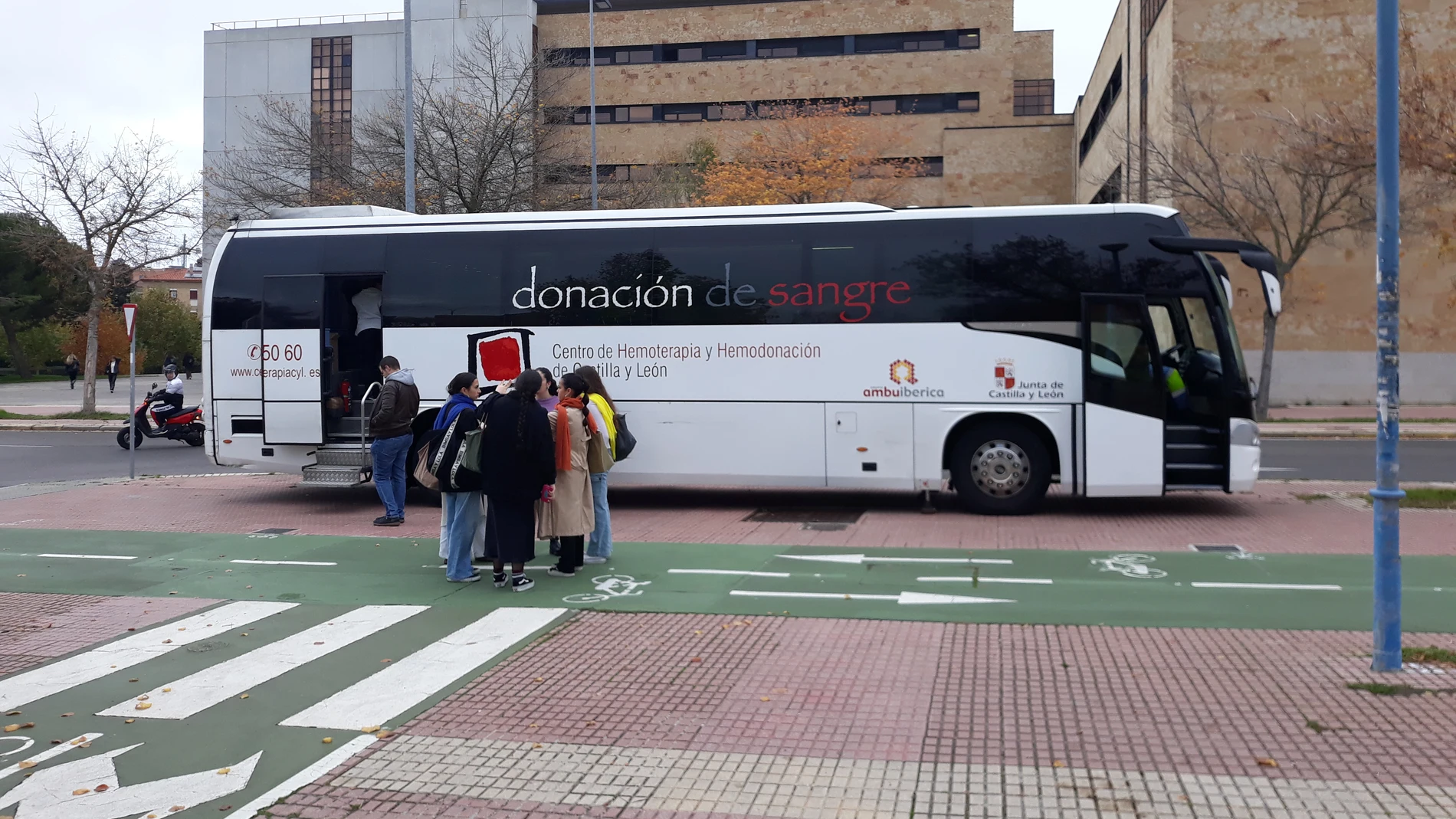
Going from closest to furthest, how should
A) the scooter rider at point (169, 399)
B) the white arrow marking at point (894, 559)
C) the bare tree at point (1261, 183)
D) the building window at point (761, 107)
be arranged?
1. the white arrow marking at point (894, 559)
2. the scooter rider at point (169, 399)
3. the bare tree at point (1261, 183)
4. the building window at point (761, 107)

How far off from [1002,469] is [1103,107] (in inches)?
1383

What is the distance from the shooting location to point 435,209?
30297 millimetres

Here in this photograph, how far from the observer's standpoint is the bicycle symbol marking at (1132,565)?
948cm

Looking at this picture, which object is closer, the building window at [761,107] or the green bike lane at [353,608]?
the green bike lane at [353,608]

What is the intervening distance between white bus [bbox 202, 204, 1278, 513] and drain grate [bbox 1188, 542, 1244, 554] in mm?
1663

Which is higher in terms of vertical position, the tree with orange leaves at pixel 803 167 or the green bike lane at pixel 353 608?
the tree with orange leaves at pixel 803 167

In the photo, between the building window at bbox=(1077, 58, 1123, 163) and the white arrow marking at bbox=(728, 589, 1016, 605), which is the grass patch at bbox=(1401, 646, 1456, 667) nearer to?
the white arrow marking at bbox=(728, 589, 1016, 605)

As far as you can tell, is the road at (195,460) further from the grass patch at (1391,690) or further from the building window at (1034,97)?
the building window at (1034,97)

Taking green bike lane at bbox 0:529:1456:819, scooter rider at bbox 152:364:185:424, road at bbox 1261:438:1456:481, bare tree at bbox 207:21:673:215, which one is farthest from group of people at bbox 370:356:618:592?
bare tree at bbox 207:21:673:215

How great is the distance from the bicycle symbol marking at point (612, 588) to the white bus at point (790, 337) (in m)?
4.20

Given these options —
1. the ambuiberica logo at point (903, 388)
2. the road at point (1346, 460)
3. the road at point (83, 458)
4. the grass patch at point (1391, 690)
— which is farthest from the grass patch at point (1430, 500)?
the road at point (83, 458)

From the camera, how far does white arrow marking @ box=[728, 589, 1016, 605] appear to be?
337 inches

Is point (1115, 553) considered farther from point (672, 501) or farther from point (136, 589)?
point (136, 589)

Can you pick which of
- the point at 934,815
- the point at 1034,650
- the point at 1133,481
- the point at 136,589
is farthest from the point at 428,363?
the point at 934,815
